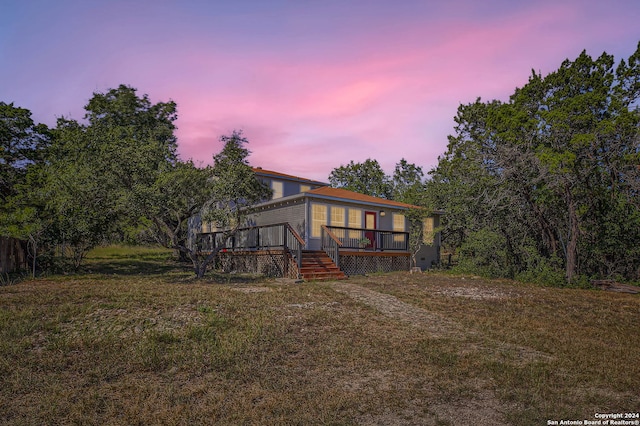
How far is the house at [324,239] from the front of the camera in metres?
16.7

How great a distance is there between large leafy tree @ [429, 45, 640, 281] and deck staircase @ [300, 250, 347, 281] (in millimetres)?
7362

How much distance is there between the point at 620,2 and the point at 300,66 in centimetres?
873

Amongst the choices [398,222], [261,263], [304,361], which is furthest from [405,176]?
[304,361]

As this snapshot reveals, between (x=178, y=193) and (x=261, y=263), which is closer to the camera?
(x=178, y=193)

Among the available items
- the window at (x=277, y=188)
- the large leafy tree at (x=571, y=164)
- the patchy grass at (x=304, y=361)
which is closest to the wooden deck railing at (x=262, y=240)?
the window at (x=277, y=188)

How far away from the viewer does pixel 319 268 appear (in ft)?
52.4

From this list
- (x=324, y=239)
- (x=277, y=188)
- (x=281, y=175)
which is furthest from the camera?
(x=281, y=175)

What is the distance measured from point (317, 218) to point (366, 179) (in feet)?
81.7

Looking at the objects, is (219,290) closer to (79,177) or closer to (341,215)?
(79,177)

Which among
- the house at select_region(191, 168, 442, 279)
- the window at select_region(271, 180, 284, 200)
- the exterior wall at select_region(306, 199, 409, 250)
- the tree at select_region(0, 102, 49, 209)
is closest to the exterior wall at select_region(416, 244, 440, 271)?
the house at select_region(191, 168, 442, 279)

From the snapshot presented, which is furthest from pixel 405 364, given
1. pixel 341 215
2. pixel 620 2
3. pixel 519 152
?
pixel 341 215

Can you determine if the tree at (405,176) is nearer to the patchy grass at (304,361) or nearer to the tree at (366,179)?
the tree at (366,179)

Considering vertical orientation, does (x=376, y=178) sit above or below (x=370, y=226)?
above

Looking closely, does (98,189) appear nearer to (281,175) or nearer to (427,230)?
(281,175)
